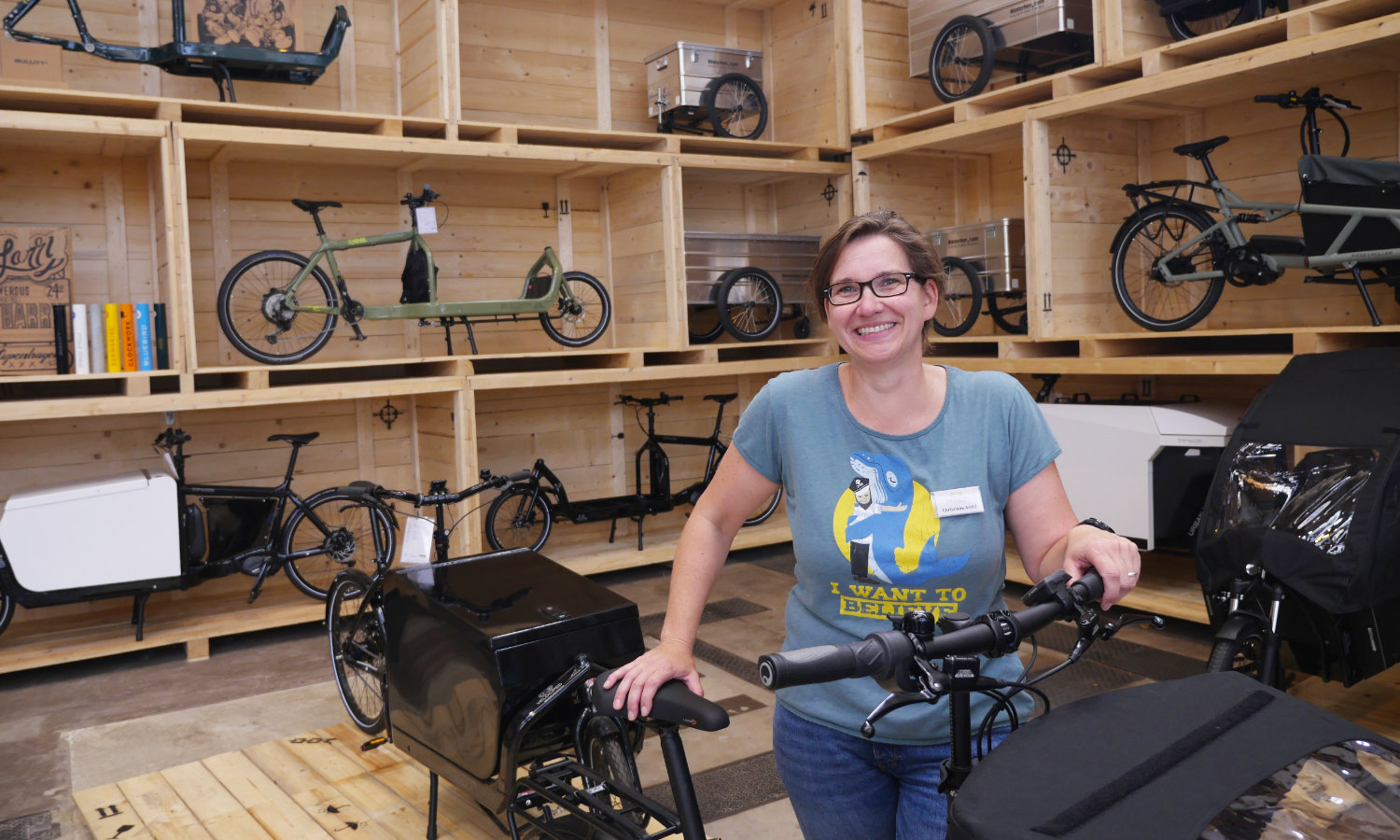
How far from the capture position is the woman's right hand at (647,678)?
4.90 feet

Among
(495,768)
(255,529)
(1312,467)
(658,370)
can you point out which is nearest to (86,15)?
(255,529)

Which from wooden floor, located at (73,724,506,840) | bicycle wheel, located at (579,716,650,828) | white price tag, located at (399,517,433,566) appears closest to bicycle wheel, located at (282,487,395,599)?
white price tag, located at (399,517,433,566)

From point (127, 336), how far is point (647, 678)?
4.24 m

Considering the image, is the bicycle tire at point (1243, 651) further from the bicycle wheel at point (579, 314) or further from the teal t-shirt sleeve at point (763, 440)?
the bicycle wheel at point (579, 314)

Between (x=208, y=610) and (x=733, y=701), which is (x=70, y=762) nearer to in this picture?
(x=208, y=610)

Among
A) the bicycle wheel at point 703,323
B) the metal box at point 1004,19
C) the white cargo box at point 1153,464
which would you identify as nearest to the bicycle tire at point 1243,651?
the white cargo box at point 1153,464

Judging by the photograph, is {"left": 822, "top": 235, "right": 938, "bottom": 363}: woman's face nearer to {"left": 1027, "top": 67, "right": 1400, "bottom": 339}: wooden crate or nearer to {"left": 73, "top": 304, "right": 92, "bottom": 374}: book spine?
{"left": 1027, "top": 67, "right": 1400, "bottom": 339}: wooden crate

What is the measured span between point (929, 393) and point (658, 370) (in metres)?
4.61

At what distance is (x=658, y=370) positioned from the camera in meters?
6.19

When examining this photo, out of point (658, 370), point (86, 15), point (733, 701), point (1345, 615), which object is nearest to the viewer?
point (1345, 615)

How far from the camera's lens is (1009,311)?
6070 millimetres

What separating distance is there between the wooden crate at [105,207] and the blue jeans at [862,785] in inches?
163

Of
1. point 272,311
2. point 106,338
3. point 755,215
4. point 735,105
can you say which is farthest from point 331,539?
point 755,215

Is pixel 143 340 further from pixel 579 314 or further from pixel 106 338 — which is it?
pixel 579 314
